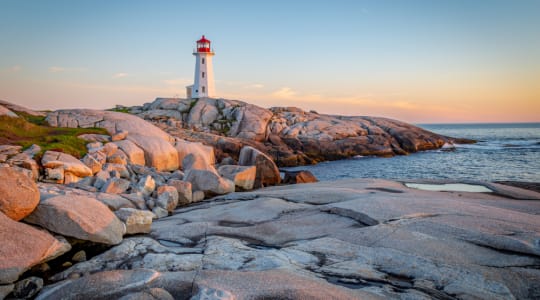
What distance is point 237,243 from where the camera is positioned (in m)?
8.25

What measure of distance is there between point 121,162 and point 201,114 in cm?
3398

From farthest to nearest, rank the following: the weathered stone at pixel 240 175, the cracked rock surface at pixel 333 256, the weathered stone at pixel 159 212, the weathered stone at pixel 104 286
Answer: the weathered stone at pixel 240 175 < the weathered stone at pixel 159 212 < the cracked rock surface at pixel 333 256 < the weathered stone at pixel 104 286

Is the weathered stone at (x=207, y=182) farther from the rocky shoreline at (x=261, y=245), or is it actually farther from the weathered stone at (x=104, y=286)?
the weathered stone at (x=104, y=286)

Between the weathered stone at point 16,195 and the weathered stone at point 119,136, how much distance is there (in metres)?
16.8

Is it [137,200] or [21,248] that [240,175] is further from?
[21,248]

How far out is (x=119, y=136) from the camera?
24.1 meters

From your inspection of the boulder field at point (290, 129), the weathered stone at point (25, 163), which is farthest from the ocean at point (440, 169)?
the weathered stone at point (25, 163)

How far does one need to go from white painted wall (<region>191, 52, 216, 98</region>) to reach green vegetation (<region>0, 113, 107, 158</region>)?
3967cm

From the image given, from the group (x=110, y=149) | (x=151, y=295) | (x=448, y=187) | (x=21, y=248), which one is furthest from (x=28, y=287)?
(x=110, y=149)

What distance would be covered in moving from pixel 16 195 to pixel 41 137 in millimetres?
15995

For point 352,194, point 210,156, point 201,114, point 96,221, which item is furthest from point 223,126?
point 96,221

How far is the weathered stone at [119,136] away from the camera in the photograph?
23681 mm

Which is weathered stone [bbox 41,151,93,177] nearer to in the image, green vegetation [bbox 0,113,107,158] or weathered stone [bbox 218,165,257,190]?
green vegetation [bbox 0,113,107,158]

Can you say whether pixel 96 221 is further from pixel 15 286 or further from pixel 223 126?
pixel 223 126
